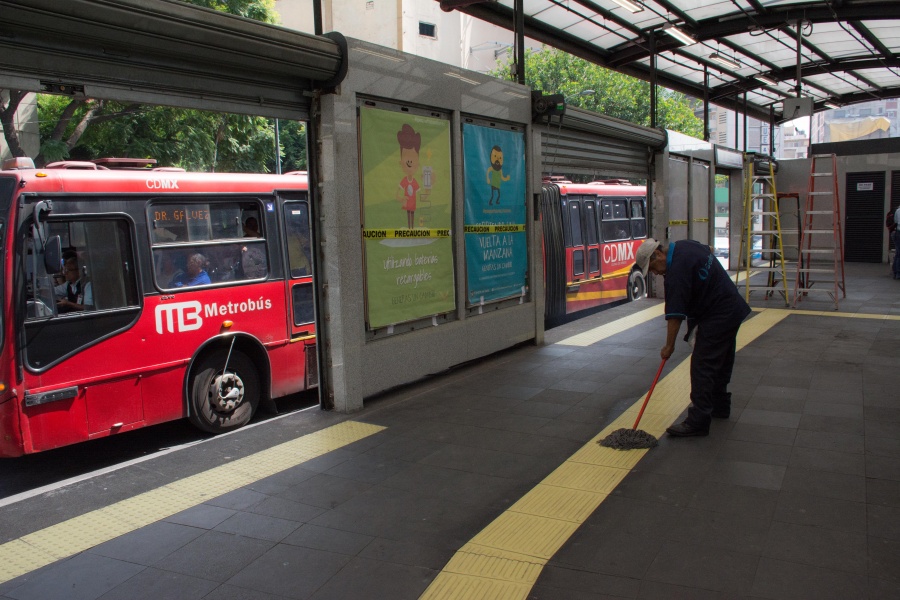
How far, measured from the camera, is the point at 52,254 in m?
5.96

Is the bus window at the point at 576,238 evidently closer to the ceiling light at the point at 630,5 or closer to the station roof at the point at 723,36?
the station roof at the point at 723,36

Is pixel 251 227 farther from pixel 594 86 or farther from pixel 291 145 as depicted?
pixel 594 86

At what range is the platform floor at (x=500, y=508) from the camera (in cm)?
367

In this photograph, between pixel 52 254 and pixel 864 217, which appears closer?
pixel 52 254

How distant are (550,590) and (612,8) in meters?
10.5

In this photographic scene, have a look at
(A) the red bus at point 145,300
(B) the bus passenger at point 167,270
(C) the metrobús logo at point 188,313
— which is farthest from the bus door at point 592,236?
(B) the bus passenger at point 167,270

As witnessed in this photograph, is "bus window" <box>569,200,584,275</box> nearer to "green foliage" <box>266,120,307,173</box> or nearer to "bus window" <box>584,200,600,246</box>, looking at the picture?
"bus window" <box>584,200,600,246</box>

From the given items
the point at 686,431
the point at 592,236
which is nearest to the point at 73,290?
the point at 686,431

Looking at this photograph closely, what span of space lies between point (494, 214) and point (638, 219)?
9829 mm

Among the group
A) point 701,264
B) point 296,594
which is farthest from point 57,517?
point 701,264

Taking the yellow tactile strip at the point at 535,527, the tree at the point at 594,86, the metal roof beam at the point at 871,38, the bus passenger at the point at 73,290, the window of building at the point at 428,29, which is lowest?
the yellow tactile strip at the point at 535,527

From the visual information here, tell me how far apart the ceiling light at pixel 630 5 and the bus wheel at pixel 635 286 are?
708cm

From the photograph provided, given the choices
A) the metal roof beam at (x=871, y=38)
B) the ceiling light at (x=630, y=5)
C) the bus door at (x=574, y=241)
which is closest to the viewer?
the ceiling light at (x=630, y=5)

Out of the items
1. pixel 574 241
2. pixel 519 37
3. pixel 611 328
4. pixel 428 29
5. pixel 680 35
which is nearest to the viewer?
pixel 519 37
